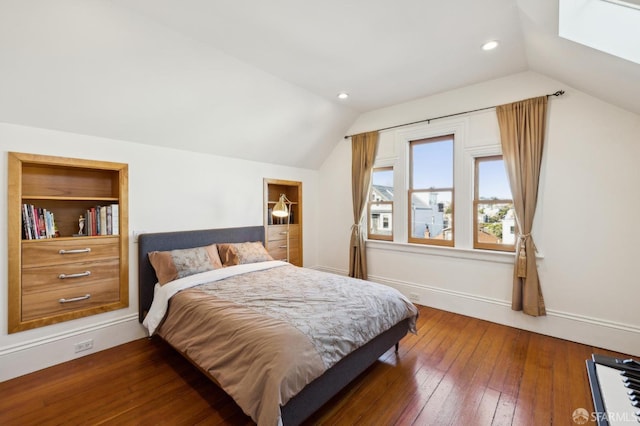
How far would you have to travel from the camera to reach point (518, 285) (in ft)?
9.91

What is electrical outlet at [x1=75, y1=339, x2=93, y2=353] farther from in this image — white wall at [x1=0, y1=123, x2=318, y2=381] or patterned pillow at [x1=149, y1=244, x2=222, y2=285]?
patterned pillow at [x1=149, y1=244, x2=222, y2=285]

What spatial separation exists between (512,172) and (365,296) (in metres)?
2.28

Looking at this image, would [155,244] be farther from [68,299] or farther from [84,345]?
[84,345]

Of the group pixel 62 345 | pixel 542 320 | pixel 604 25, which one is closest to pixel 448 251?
pixel 542 320

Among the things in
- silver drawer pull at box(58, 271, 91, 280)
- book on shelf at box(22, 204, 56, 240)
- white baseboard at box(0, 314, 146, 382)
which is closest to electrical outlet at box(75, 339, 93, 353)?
white baseboard at box(0, 314, 146, 382)

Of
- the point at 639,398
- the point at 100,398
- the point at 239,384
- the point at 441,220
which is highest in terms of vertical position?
the point at 441,220

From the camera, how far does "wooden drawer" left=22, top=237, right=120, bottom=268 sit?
2359 millimetres

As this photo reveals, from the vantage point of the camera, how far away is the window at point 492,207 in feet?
10.7

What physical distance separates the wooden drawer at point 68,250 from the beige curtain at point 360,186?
3.18 meters

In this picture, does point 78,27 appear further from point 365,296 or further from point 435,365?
point 435,365

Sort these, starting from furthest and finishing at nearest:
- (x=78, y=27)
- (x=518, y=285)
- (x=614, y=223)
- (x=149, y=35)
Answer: (x=518, y=285) < (x=614, y=223) < (x=149, y=35) < (x=78, y=27)

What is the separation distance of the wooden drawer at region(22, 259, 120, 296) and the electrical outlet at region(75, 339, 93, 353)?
523mm

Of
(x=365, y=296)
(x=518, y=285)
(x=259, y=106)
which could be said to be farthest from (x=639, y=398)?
(x=259, y=106)

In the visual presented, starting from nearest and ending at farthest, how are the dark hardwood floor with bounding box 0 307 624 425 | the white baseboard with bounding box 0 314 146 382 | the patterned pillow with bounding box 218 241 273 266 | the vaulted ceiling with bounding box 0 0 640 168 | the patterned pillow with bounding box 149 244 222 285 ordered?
the dark hardwood floor with bounding box 0 307 624 425, the vaulted ceiling with bounding box 0 0 640 168, the white baseboard with bounding box 0 314 146 382, the patterned pillow with bounding box 149 244 222 285, the patterned pillow with bounding box 218 241 273 266
